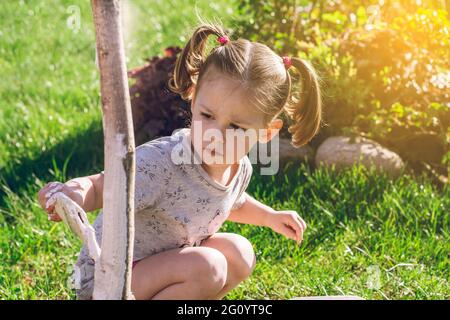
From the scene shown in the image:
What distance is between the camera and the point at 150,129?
4.73 meters

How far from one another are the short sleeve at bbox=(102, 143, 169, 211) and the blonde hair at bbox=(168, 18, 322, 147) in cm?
28

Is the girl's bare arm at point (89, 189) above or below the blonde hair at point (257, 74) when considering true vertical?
below

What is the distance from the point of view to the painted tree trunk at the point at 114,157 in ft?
6.43

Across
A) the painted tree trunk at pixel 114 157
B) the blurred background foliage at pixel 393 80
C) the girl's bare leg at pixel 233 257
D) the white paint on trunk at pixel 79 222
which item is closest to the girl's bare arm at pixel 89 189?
the white paint on trunk at pixel 79 222

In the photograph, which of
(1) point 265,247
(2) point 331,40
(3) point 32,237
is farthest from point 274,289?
(2) point 331,40

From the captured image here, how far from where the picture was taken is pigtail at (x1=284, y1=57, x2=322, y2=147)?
9.76 ft

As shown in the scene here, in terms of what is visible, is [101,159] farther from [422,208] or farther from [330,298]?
[330,298]

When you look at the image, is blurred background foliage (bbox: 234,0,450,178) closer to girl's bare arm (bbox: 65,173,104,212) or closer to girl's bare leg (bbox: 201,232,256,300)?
girl's bare leg (bbox: 201,232,256,300)

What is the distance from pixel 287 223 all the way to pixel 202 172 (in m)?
0.47

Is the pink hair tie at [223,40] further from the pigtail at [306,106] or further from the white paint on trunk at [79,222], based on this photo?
the white paint on trunk at [79,222]

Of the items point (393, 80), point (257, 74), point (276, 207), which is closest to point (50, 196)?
point (257, 74)

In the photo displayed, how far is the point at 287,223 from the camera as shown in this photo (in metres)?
3.10

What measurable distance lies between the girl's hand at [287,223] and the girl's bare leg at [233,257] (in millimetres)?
147

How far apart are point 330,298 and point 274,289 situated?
1.86 ft
